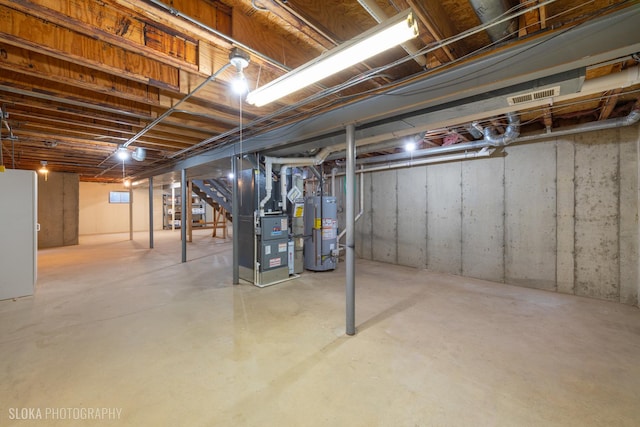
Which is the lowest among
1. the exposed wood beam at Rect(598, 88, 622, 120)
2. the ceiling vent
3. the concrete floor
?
the concrete floor

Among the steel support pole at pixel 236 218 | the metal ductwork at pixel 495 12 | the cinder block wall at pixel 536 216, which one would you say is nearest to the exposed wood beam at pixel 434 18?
the metal ductwork at pixel 495 12

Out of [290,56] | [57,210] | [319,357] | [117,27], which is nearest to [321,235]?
[319,357]

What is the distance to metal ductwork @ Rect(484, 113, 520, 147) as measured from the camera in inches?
134

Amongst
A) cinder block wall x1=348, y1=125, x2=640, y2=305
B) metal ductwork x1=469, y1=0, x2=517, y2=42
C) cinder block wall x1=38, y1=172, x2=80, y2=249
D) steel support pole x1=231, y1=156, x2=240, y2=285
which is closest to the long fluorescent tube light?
metal ductwork x1=469, y1=0, x2=517, y2=42

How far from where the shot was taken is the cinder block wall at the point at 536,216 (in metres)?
3.28

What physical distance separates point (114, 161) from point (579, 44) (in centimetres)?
802

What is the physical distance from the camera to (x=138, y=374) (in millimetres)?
1900

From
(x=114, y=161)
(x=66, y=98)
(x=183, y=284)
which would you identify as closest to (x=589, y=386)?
(x=183, y=284)

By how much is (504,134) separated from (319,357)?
12.1 feet

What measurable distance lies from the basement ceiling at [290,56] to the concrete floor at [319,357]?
1.96m

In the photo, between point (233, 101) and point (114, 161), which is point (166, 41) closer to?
point (233, 101)

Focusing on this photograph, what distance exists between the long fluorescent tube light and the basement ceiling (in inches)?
6.3

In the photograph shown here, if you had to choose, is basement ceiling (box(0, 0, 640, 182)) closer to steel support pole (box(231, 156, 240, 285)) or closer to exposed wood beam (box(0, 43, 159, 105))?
exposed wood beam (box(0, 43, 159, 105))

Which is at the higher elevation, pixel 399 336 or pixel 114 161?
pixel 114 161
